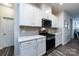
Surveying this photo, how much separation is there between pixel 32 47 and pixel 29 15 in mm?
953

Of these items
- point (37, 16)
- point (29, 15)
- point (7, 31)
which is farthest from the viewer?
point (37, 16)

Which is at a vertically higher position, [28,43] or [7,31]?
[7,31]

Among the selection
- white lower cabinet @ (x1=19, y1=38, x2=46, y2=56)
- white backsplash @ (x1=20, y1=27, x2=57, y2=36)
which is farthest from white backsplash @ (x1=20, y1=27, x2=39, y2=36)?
white lower cabinet @ (x1=19, y1=38, x2=46, y2=56)

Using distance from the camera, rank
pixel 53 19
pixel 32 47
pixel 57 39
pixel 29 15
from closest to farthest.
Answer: pixel 32 47, pixel 29 15, pixel 53 19, pixel 57 39

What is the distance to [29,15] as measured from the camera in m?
2.70

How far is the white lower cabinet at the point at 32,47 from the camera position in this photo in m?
2.04

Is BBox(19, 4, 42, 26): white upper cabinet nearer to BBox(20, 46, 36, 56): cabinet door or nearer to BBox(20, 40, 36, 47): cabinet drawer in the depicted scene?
BBox(20, 40, 36, 47): cabinet drawer

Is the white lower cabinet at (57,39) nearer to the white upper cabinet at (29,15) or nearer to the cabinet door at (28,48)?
the white upper cabinet at (29,15)

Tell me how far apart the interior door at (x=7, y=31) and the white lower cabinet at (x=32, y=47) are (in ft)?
0.92

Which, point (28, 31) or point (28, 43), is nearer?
point (28, 43)

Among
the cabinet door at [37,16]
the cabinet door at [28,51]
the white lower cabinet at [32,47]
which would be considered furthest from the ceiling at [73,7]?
the cabinet door at [28,51]

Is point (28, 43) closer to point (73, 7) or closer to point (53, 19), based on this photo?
point (73, 7)

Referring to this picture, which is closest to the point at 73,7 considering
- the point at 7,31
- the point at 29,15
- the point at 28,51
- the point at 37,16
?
the point at 37,16

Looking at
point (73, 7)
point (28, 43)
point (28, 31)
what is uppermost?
point (73, 7)
